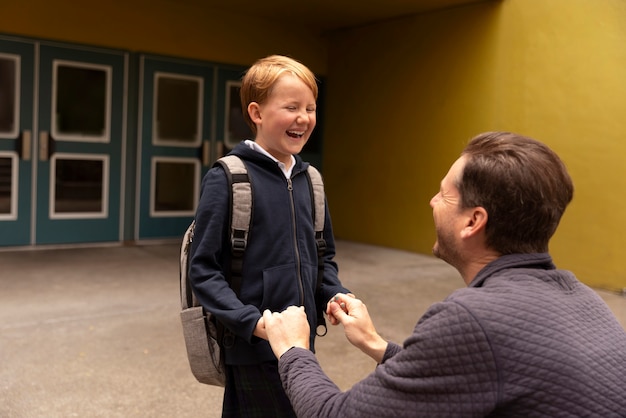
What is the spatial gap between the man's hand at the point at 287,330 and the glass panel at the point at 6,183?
6.15 metres

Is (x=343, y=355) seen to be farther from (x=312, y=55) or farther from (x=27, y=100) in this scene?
(x=312, y=55)

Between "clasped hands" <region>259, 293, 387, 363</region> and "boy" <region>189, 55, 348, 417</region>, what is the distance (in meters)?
0.26

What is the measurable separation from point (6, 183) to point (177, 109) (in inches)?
82.0

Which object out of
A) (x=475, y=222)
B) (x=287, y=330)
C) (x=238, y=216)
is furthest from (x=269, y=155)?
(x=475, y=222)

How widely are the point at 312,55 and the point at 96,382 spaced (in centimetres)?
640

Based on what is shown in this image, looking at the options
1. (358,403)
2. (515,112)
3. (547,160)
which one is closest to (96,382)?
(358,403)

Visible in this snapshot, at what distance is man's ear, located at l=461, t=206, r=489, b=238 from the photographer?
125 centimetres

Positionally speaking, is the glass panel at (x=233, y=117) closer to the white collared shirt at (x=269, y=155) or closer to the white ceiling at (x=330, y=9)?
the white ceiling at (x=330, y=9)

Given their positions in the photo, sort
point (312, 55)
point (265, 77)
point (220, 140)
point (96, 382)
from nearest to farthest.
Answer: point (265, 77) < point (96, 382) < point (220, 140) < point (312, 55)

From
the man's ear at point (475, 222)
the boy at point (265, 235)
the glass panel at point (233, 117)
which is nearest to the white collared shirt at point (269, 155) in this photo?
the boy at point (265, 235)

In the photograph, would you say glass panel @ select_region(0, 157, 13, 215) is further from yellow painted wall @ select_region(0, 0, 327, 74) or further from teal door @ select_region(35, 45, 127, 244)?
yellow painted wall @ select_region(0, 0, 327, 74)

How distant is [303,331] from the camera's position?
1511 millimetres

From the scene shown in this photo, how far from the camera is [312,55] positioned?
29.5ft

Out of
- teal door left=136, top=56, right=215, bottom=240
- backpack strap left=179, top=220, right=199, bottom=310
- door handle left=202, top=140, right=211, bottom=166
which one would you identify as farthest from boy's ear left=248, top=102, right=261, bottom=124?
door handle left=202, top=140, right=211, bottom=166
